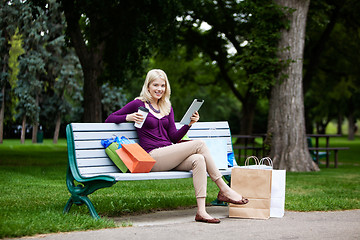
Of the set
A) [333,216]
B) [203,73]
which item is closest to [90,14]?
[333,216]

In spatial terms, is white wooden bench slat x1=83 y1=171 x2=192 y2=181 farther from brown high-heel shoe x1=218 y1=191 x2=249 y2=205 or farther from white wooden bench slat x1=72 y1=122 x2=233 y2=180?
brown high-heel shoe x1=218 y1=191 x2=249 y2=205

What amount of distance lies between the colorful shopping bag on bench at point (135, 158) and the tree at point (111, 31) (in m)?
9.57

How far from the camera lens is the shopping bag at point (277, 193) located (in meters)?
6.18

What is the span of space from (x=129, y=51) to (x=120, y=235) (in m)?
12.5

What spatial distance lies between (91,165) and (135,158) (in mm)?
629

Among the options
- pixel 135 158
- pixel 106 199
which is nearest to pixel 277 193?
pixel 135 158

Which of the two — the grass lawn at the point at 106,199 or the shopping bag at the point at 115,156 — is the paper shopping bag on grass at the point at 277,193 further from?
the shopping bag at the point at 115,156

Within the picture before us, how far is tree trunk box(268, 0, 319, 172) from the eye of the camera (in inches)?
508

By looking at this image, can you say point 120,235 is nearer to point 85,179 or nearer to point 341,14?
point 85,179

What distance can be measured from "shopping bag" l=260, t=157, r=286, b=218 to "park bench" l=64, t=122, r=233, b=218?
1.97ft

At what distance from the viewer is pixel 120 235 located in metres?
4.98

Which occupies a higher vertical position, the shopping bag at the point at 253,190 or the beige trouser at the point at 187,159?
the beige trouser at the point at 187,159

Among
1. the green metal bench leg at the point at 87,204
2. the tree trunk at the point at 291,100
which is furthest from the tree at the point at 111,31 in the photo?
the green metal bench leg at the point at 87,204

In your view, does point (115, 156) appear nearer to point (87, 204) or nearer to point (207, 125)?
point (87, 204)
